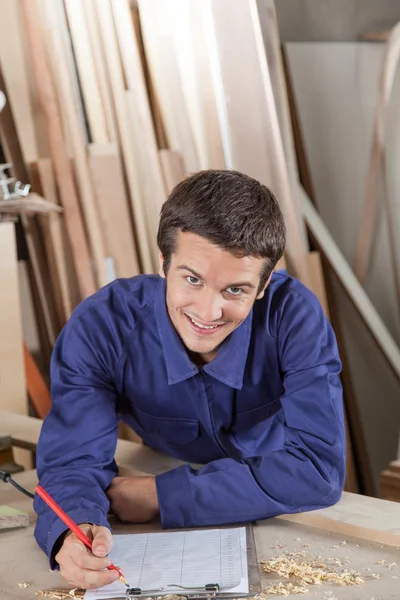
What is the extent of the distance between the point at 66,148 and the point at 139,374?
1787 millimetres

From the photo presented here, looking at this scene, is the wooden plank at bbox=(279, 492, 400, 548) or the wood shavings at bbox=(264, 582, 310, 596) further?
the wooden plank at bbox=(279, 492, 400, 548)

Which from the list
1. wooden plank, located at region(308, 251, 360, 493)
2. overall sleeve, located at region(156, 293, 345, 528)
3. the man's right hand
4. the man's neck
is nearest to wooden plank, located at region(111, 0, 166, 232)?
wooden plank, located at region(308, 251, 360, 493)

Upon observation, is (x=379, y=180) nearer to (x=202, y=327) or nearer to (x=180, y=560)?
(x=202, y=327)

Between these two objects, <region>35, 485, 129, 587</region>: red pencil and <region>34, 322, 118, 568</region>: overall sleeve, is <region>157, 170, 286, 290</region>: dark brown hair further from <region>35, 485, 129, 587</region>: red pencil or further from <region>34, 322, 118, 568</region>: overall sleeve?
<region>35, 485, 129, 587</region>: red pencil

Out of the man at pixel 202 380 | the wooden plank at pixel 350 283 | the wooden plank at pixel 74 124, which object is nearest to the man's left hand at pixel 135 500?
the man at pixel 202 380

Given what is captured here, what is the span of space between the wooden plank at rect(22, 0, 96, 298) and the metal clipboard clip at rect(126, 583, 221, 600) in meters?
2.18

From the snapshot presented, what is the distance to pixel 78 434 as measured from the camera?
1.73 m

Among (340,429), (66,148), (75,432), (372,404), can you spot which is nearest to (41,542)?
(75,432)

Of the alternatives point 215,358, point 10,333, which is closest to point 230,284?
point 215,358

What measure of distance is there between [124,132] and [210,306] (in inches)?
78.9

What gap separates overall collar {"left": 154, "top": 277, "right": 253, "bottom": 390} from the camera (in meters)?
1.81

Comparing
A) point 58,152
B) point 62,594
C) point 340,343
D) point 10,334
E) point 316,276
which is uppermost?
point 58,152

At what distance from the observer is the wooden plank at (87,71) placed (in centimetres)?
333

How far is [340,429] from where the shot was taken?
1.75 metres
